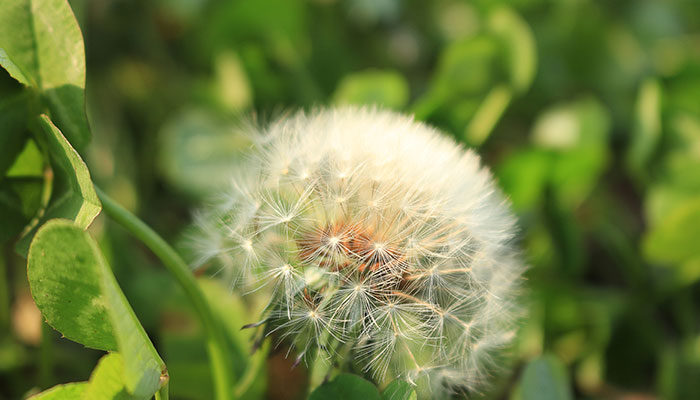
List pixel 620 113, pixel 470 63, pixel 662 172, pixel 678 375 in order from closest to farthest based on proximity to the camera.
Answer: pixel 678 375 < pixel 470 63 < pixel 662 172 < pixel 620 113

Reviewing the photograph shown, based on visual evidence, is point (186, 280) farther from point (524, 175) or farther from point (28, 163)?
point (524, 175)

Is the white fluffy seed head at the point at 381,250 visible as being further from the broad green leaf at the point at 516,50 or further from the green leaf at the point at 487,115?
the broad green leaf at the point at 516,50

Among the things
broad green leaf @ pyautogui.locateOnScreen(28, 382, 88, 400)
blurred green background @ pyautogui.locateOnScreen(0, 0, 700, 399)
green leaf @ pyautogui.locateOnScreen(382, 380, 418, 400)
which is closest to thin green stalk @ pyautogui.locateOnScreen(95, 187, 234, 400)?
blurred green background @ pyautogui.locateOnScreen(0, 0, 700, 399)

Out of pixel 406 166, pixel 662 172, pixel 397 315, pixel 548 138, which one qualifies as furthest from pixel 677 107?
pixel 397 315

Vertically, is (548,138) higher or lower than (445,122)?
lower

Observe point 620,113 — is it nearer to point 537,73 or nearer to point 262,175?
point 537,73

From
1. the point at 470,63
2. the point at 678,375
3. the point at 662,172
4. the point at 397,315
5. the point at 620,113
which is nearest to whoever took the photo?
the point at 397,315
